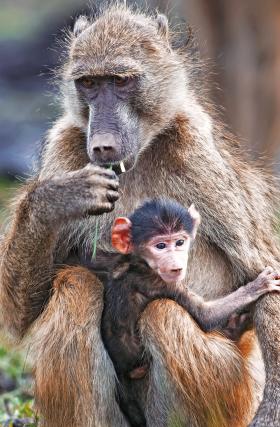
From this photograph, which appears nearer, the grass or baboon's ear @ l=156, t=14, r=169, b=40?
baboon's ear @ l=156, t=14, r=169, b=40

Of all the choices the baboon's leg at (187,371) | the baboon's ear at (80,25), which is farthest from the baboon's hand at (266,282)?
the baboon's ear at (80,25)

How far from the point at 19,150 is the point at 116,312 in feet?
34.6

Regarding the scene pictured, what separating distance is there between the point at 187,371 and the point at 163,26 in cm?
237

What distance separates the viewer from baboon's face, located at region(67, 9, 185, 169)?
614 centimetres

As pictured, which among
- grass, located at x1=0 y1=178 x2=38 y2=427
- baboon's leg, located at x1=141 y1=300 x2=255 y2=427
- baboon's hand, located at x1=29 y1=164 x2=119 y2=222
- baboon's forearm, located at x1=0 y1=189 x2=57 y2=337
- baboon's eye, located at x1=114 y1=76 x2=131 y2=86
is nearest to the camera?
baboon's hand, located at x1=29 y1=164 x2=119 y2=222

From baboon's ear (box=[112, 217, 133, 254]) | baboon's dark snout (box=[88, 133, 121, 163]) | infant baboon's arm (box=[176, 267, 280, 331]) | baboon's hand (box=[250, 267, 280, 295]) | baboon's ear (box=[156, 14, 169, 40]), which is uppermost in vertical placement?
baboon's ear (box=[156, 14, 169, 40])

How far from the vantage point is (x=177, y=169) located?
651cm

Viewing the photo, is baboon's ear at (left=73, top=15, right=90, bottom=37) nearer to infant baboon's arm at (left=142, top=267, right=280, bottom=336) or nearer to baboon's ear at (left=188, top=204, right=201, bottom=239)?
baboon's ear at (left=188, top=204, right=201, bottom=239)

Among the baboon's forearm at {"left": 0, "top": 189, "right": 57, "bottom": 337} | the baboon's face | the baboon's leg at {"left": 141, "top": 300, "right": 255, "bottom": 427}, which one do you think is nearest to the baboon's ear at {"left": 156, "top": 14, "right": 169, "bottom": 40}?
the baboon's face

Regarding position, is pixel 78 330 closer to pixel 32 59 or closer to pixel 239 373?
pixel 239 373

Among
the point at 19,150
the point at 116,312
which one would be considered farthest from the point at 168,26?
the point at 19,150

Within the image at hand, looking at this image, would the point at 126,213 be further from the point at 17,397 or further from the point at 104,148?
the point at 17,397

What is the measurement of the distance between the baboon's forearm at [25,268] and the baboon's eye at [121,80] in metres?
0.87

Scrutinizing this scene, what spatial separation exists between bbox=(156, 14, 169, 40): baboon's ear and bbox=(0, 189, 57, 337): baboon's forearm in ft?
4.79
